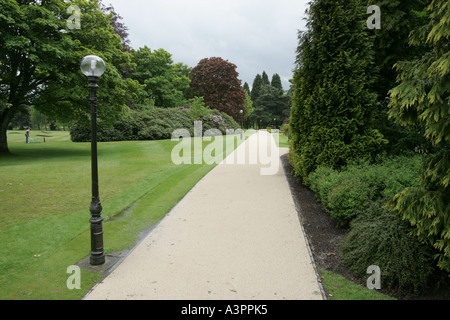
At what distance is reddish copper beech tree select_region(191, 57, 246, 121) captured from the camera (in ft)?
153

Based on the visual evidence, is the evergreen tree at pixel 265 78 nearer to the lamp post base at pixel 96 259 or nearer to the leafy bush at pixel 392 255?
the leafy bush at pixel 392 255

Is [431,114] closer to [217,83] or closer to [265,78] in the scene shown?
[217,83]

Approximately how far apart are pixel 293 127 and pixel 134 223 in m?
5.90

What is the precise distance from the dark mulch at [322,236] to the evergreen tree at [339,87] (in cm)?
129

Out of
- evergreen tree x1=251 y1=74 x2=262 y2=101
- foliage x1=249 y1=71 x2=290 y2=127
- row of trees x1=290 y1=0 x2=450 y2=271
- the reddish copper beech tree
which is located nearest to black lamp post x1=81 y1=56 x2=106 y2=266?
row of trees x1=290 y1=0 x2=450 y2=271

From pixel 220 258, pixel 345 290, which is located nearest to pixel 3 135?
pixel 220 258

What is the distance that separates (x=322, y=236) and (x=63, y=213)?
5814mm

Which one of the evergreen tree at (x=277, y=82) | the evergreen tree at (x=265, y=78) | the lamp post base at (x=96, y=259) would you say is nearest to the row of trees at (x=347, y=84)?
the lamp post base at (x=96, y=259)

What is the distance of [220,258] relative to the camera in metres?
4.32

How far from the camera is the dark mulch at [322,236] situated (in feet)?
13.0

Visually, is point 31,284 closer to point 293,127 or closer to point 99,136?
point 293,127

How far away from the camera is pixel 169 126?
2709 cm

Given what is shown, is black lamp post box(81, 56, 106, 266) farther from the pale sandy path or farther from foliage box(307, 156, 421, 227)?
foliage box(307, 156, 421, 227)
